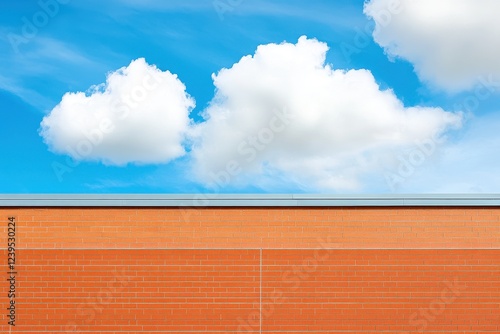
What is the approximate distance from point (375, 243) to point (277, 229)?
179 cm

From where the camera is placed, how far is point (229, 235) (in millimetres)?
13367
